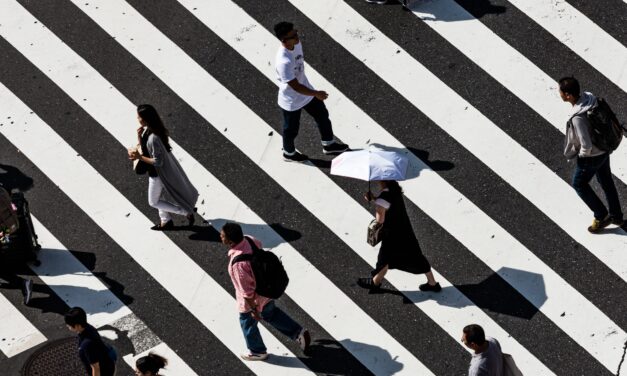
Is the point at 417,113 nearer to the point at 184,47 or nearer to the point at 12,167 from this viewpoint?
the point at 184,47

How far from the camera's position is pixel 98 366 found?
12305 mm

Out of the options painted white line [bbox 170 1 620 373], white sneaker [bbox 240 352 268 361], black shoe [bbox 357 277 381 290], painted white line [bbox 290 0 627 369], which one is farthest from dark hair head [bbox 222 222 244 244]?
painted white line [bbox 290 0 627 369]

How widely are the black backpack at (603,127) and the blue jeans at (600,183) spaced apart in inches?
12.0

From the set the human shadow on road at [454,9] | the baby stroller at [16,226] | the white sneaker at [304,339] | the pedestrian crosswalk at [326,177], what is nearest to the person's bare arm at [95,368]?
the pedestrian crosswalk at [326,177]

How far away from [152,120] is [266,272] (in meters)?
2.18

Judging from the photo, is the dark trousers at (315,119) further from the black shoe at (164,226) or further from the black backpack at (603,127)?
the black backpack at (603,127)

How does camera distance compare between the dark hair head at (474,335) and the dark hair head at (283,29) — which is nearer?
the dark hair head at (474,335)

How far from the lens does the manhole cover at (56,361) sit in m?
13.6

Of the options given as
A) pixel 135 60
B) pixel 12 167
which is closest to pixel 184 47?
pixel 135 60

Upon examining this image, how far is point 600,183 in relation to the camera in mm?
14234

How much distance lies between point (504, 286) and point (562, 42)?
3.61 metres

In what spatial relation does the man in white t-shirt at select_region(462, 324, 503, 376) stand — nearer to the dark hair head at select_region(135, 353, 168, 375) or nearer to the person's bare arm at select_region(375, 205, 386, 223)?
the person's bare arm at select_region(375, 205, 386, 223)

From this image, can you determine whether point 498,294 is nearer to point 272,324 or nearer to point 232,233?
point 272,324

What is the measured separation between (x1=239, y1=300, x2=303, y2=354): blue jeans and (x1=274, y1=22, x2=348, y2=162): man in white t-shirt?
95.8 inches
